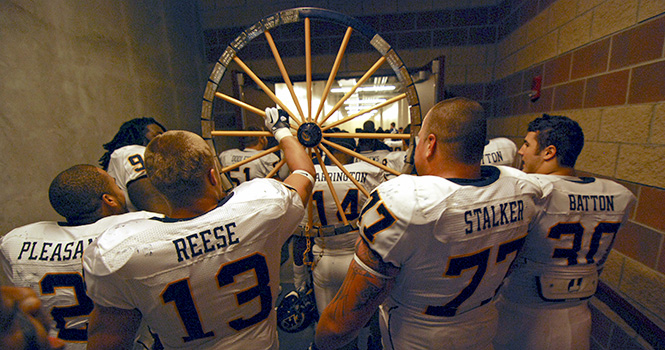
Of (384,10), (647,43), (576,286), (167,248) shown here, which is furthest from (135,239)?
(384,10)

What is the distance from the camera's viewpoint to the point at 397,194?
2.91 ft

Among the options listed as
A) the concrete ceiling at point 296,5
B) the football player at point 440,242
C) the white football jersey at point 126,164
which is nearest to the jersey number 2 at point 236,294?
the football player at point 440,242

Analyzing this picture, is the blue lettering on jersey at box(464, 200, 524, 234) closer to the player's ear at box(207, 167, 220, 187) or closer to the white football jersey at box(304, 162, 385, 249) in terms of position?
the player's ear at box(207, 167, 220, 187)

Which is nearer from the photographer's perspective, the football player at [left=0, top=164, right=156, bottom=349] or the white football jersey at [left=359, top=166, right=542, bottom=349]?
the white football jersey at [left=359, top=166, right=542, bottom=349]

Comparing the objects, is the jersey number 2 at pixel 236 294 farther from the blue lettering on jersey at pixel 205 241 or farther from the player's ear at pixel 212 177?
the player's ear at pixel 212 177

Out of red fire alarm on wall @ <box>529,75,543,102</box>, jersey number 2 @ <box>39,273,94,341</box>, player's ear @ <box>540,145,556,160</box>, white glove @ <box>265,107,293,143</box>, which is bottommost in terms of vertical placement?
jersey number 2 @ <box>39,273,94,341</box>

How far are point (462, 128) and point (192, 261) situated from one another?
102 cm

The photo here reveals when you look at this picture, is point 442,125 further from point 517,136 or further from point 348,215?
point 517,136

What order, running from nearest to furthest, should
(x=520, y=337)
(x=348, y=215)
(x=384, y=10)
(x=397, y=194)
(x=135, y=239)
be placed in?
(x=135, y=239) < (x=397, y=194) < (x=520, y=337) < (x=348, y=215) < (x=384, y=10)

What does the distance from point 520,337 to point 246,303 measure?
1.54 meters

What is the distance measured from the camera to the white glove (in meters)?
1.50

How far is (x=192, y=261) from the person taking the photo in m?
0.82

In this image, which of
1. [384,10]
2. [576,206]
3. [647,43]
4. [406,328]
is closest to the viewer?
[406,328]

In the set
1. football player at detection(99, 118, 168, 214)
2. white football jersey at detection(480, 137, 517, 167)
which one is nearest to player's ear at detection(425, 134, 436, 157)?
football player at detection(99, 118, 168, 214)
